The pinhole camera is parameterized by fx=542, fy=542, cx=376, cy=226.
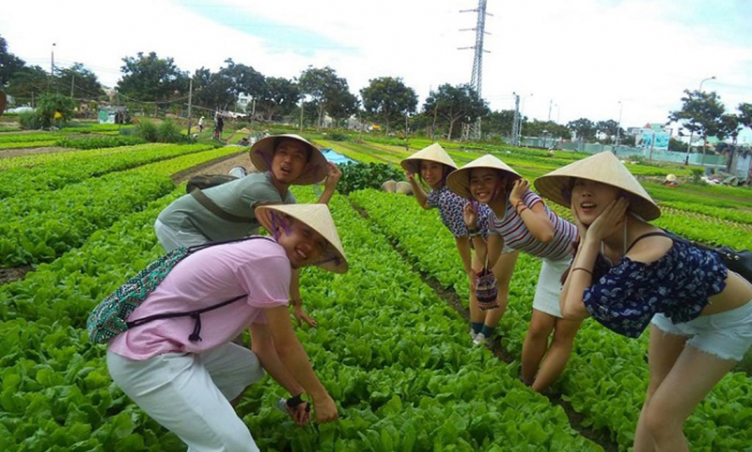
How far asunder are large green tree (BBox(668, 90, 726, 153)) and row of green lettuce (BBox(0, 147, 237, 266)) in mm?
59420

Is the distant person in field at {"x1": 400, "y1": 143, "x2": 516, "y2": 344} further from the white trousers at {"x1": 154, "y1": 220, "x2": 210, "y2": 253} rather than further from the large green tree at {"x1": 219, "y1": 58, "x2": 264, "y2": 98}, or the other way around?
the large green tree at {"x1": 219, "y1": 58, "x2": 264, "y2": 98}

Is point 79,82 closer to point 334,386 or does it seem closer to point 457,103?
point 457,103

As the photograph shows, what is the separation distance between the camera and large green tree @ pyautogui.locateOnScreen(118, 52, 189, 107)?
70375 mm

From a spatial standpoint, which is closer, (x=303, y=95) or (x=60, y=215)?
(x=60, y=215)

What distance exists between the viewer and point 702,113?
56781 mm

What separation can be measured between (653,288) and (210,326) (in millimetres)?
2038

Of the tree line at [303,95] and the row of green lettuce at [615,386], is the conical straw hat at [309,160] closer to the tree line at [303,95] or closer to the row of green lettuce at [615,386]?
the row of green lettuce at [615,386]

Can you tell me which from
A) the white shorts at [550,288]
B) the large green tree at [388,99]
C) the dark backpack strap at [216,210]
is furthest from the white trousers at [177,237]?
the large green tree at [388,99]

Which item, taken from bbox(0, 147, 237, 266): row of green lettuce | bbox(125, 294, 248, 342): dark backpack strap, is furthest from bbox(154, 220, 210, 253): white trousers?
bbox(0, 147, 237, 266): row of green lettuce

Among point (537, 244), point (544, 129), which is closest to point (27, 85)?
point (537, 244)

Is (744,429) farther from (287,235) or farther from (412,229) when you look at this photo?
(412,229)

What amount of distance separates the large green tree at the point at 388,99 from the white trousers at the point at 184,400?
6584cm

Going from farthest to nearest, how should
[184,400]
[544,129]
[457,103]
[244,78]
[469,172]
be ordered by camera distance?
[544,129]
[244,78]
[457,103]
[469,172]
[184,400]

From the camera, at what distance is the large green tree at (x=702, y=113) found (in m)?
55.8
